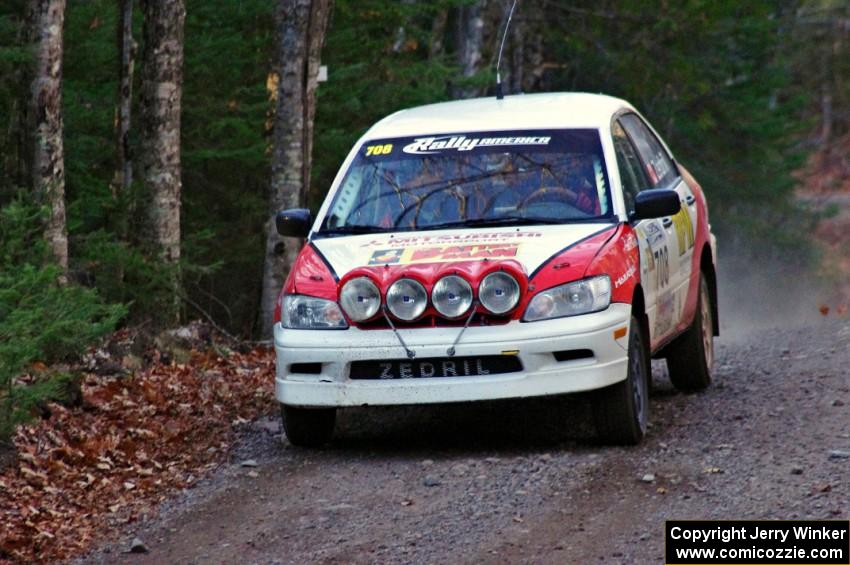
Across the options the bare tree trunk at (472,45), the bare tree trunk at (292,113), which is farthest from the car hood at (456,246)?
the bare tree trunk at (472,45)

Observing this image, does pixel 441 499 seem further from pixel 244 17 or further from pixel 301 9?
pixel 244 17

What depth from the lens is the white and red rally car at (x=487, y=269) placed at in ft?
26.7

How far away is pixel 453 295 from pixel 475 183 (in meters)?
1.26

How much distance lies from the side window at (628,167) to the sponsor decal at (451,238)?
0.76 metres

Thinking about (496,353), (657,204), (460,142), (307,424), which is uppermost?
(460,142)

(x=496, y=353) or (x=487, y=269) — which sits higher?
(x=487, y=269)

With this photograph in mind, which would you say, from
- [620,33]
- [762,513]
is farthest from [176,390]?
[620,33]

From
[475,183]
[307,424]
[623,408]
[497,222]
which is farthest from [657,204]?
[307,424]

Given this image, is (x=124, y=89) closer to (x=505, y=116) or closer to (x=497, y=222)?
(x=505, y=116)

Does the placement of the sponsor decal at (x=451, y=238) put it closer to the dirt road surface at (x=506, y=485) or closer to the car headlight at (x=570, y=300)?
the car headlight at (x=570, y=300)

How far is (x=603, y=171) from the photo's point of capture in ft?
29.9

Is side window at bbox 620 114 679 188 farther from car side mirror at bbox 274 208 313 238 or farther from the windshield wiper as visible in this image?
car side mirror at bbox 274 208 313 238

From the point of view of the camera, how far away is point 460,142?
9445mm

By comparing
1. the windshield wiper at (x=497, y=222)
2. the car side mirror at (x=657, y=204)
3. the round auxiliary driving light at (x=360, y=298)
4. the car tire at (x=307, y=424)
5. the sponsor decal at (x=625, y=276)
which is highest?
the car side mirror at (x=657, y=204)
